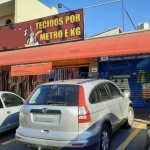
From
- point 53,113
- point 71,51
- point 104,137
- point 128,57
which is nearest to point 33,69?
point 71,51

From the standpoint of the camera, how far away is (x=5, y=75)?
14523 millimetres

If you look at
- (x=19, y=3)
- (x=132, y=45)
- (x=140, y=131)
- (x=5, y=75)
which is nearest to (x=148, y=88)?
(x=132, y=45)

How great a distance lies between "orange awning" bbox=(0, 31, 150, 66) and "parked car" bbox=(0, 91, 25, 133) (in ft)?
9.21

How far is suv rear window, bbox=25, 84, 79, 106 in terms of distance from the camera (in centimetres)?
427

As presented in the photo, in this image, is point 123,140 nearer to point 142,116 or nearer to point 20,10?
point 142,116

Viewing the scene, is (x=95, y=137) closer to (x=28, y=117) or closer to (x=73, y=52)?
(x=28, y=117)

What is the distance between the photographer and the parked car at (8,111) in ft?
20.7

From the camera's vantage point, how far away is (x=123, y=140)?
18.5ft

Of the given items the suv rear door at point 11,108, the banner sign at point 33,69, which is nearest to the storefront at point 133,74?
the banner sign at point 33,69

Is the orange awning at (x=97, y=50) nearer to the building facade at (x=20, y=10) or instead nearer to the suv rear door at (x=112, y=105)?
the suv rear door at (x=112, y=105)

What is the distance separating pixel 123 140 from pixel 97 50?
3.76m

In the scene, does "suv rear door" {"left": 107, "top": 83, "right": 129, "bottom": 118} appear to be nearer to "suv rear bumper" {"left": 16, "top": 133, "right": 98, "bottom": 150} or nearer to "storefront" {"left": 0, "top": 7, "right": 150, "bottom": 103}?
"storefront" {"left": 0, "top": 7, "right": 150, "bottom": 103}

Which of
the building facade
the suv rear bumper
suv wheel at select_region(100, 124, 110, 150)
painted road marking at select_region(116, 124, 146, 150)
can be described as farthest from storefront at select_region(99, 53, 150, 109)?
the building facade

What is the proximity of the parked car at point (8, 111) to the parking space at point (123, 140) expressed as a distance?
0.35 metres
